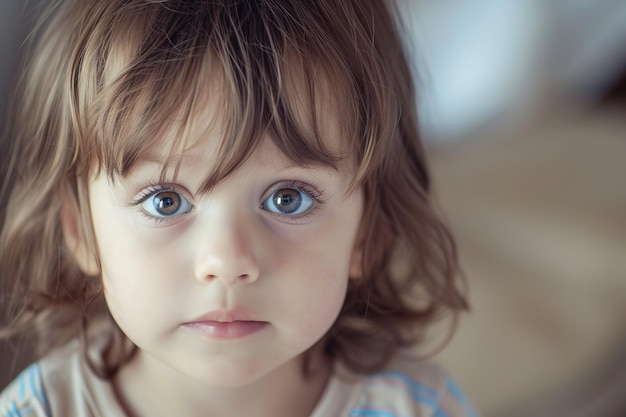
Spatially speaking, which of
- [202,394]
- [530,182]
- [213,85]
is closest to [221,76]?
[213,85]

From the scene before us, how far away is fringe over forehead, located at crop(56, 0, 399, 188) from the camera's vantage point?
75cm

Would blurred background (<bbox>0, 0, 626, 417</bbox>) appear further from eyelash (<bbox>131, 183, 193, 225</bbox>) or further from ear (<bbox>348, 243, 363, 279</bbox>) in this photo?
eyelash (<bbox>131, 183, 193, 225</bbox>)

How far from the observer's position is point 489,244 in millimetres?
1640

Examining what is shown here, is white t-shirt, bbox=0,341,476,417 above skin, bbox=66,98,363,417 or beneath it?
beneath

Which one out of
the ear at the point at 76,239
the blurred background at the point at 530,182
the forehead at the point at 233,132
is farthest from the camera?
the blurred background at the point at 530,182

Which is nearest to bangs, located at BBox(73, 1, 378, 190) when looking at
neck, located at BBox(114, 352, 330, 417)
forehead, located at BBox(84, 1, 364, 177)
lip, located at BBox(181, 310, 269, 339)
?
forehead, located at BBox(84, 1, 364, 177)

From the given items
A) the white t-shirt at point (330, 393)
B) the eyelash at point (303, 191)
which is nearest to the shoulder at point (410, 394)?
the white t-shirt at point (330, 393)

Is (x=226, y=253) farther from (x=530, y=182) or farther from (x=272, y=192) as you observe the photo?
(x=530, y=182)

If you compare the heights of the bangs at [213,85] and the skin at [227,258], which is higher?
the bangs at [213,85]

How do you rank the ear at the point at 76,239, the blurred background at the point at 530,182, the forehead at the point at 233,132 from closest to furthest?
the forehead at the point at 233,132, the ear at the point at 76,239, the blurred background at the point at 530,182

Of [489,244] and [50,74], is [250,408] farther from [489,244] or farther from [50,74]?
[489,244]

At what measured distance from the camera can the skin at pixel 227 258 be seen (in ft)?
2.53

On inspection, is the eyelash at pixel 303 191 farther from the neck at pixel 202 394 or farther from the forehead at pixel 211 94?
the neck at pixel 202 394

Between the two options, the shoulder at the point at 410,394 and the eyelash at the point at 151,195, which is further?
the shoulder at the point at 410,394
